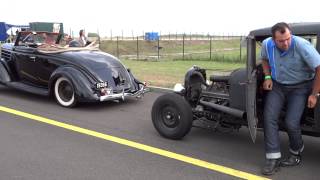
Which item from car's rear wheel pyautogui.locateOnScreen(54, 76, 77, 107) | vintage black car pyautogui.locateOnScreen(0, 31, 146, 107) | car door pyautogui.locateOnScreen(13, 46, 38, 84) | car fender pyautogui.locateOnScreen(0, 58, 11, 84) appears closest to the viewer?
vintage black car pyautogui.locateOnScreen(0, 31, 146, 107)

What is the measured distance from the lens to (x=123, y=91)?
29.9ft

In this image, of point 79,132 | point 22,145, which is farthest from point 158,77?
point 22,145

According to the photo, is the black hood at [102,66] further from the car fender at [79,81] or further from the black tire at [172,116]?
the black tire at [172,116]

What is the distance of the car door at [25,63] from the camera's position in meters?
9.80

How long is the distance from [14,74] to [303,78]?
7.07 m

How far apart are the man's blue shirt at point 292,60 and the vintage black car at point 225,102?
0.23 metres

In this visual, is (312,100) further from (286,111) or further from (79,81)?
(79,81)

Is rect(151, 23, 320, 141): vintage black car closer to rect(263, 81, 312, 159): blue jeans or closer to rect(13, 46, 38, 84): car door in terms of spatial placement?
rect(263, 81, 312, 159): blue jeans

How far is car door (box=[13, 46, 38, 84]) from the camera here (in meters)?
9.80

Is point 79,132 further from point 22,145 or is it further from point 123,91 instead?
point 123,91

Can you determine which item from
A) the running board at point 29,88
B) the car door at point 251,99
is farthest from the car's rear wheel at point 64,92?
the car door at point 251,99

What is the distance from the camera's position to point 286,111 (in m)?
5.27

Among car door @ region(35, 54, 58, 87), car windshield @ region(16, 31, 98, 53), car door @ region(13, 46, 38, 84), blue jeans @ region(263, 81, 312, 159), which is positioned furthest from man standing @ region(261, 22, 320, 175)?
car door @ region(13, 46, 38, 84)

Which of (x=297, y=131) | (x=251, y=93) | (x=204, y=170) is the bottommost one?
(x=204, y=170)
